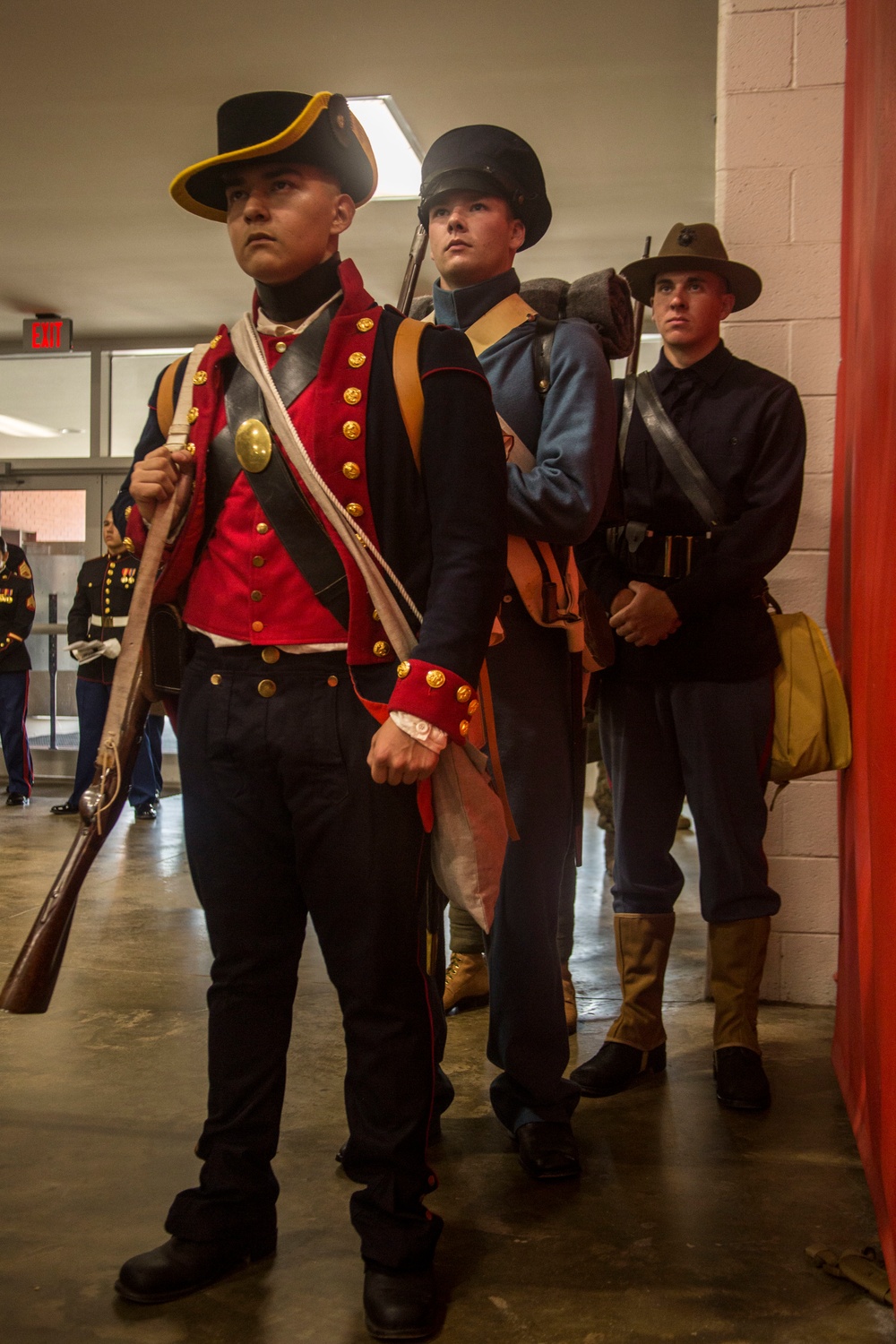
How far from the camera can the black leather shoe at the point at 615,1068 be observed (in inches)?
93.5

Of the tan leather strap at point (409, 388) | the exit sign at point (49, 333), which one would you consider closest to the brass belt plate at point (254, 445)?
the tan leather strap at point (409, 388)

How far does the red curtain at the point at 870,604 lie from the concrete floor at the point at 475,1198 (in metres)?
0.13

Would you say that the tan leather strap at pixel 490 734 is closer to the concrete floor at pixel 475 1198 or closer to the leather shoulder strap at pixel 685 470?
the concrete floor at pixel 475 1198

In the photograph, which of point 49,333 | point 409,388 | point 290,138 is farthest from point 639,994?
point 49,333

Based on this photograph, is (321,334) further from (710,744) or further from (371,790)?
(710,744)

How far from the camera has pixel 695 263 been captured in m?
2.55

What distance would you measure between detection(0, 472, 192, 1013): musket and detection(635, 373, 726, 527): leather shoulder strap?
1163 millimetres

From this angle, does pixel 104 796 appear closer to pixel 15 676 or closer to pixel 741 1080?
pixel 741 1080

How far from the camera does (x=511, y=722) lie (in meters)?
2.05

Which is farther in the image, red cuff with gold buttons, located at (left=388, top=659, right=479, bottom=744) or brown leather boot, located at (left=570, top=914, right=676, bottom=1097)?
brown leather boot, located at (left=570, top=914, right=676, bottom=1097)

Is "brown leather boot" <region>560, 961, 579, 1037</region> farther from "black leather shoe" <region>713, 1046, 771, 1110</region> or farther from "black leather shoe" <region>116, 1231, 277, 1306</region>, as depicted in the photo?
"black leather shoe" <region>116, 1231, 277, 1306</region>

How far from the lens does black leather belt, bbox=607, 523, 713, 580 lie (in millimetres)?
2449

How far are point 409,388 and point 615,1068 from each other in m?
1.46

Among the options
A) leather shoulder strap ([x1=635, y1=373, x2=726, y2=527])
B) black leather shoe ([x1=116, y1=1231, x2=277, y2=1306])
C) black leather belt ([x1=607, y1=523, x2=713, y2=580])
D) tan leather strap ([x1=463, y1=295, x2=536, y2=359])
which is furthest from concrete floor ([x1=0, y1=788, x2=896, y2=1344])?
tan leather strap ([x1=463, y1=295, x2=536, y2=359])
